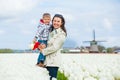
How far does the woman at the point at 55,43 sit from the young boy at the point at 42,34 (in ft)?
0.53

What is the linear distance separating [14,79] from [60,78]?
92.2 inches

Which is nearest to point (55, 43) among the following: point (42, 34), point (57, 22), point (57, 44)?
point (57, 44)

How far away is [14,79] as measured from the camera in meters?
5.17

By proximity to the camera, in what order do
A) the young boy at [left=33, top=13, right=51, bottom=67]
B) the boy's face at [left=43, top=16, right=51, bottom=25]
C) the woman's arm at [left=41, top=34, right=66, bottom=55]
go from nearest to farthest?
the woman's arm at [left=41, top=34, right=66, bottom=55], the young boy at [left=33, top=13, right=51, bottom=67], the boy's face at [left=43, top=16, right=51, bottom=25]

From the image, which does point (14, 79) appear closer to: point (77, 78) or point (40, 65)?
point (40, 65)

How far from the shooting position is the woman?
4.96 m

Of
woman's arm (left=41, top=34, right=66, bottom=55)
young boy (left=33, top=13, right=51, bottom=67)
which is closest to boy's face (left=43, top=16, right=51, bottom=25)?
young boy (left=33, top=13, right=51, bottom=67)

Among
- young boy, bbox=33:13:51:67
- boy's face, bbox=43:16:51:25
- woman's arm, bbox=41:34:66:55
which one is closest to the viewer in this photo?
woman's arm, bbox=41:34:66:55

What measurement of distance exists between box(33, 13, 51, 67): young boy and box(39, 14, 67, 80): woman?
0.53 ft

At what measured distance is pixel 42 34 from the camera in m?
5.38

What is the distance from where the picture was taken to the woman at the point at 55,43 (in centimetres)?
496

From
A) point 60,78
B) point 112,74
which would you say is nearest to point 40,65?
point 112,74

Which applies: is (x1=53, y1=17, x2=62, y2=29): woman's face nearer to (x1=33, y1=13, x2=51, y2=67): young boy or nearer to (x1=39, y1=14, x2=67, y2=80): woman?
(x1=39, y1=14, x2=67, y2=80): woman

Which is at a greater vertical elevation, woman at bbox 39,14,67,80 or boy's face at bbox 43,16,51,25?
boy's face at bbox 43,16,51,25
